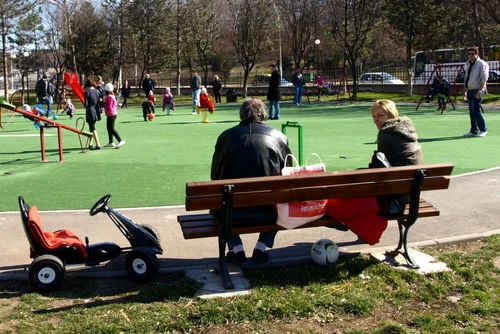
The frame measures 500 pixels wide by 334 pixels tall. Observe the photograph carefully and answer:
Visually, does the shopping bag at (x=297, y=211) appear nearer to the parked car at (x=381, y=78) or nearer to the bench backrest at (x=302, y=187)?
the bench backrest at (x=302, y=187)

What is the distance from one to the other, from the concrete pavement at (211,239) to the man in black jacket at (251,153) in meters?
0.59

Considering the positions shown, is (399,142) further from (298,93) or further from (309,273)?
(298,93)

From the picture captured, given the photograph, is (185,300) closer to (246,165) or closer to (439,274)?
(246,165)

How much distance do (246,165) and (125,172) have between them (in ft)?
20.1

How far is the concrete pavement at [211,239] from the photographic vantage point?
18.3 feet

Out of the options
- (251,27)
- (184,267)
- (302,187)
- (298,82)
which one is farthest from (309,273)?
(251,27)

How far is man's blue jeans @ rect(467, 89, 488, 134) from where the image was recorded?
546 inches

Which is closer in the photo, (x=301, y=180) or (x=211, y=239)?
(x=301, y=180)

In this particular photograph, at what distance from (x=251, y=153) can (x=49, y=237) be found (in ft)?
6.44

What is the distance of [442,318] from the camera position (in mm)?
4281

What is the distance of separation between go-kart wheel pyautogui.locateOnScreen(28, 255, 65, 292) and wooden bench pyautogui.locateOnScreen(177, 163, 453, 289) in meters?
1.07

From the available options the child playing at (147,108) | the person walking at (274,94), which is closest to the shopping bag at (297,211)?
the person walking at (274,94)

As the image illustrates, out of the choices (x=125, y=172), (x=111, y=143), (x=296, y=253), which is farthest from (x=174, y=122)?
(x=296, y=253)

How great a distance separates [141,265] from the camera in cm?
507
